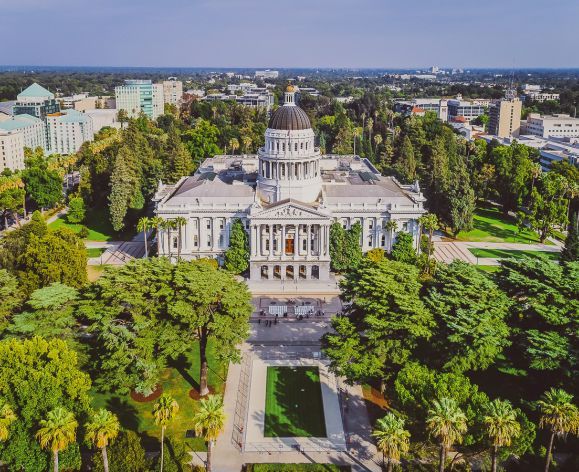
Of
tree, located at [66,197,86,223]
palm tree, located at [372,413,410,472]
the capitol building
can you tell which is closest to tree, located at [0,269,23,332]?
the capitol building

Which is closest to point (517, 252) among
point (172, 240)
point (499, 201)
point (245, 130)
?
point (499, 201)

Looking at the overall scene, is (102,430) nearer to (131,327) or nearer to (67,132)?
(131,327)

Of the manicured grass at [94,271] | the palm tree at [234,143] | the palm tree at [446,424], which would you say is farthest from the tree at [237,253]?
the palm tree at [234,143]

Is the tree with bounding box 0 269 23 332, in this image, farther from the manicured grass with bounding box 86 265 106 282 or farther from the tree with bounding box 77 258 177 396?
the manicured grass with bounding box 86 265 106 282

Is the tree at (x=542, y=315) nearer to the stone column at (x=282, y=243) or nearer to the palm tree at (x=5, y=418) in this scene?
the stone column at (x=282, y=243)

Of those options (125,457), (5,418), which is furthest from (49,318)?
(125,457)

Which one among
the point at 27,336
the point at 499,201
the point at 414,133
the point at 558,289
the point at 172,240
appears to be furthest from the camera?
the point at 414,133

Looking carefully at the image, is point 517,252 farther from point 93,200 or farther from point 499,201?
point 93,200
